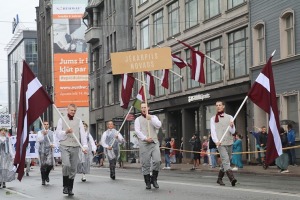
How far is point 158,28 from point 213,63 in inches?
399

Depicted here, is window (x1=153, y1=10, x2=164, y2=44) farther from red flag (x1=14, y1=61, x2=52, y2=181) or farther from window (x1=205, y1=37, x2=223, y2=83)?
red flag (x1=14, y1=61, x2=52, y2=181)

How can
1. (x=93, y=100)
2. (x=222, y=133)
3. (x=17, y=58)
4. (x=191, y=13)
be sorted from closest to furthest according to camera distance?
1. (x=222, y=133)
2. (x=191, y=13)
3. (x=93, y=100)
4. (x=17, y=58)

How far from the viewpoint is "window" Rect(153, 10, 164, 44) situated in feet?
151

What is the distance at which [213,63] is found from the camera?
37688 millimetres

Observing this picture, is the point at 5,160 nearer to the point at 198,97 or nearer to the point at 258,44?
the point at 258,44

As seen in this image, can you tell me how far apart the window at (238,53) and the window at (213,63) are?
1140 millimetres

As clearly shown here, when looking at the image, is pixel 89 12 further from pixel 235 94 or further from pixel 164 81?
pixel 235 94

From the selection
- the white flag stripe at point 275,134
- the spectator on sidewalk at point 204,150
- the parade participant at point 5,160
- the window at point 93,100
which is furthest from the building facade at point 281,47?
the window at point 93,100

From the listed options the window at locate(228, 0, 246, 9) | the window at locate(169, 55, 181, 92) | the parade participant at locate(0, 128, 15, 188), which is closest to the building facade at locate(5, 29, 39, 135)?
the window at locate(169, 55, 181, 92)

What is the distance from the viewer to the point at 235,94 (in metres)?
34.5

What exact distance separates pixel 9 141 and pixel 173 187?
631 cm

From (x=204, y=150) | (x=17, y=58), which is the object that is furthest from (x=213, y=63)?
(x=17, y=58)

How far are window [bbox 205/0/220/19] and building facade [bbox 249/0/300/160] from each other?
3918 millimetres

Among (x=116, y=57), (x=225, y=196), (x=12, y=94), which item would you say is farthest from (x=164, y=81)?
(x=12, y=94)
